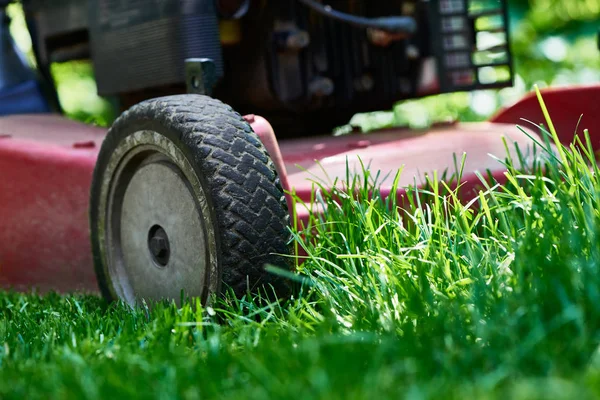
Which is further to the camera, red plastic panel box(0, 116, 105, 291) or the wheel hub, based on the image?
red plastic panel box(0, 116, 105, 291)

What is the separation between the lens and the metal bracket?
1.98 meters

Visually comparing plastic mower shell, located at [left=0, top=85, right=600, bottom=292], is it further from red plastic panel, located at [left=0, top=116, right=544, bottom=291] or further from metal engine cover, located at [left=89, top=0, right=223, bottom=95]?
metal engine cover, located at [left=89, top=0, right=223, bottom=95]

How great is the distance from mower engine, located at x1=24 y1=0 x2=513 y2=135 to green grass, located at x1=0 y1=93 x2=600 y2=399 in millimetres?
801

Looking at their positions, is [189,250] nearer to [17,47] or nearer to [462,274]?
[462,274]

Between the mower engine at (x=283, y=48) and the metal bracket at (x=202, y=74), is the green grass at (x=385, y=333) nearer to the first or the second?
the metal bracket at (x=202, y=74)

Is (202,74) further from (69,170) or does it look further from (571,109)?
(571,109)

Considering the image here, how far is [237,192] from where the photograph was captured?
153 cm

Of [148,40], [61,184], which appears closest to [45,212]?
[61,184]

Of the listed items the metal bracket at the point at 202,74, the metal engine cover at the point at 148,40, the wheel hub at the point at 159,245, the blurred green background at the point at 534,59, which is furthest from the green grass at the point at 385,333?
the blurred green background at the point at 534,59

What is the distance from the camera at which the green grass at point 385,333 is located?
962 mm

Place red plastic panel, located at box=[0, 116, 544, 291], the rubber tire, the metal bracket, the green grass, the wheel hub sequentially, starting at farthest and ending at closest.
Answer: red plastic panel, located at box=[0, 116, 544, 291]
the metal bracket
the wheel hub
the rubber tire
the green grass

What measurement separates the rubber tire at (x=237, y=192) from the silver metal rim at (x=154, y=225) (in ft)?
0.11

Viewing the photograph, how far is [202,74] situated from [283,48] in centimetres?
46

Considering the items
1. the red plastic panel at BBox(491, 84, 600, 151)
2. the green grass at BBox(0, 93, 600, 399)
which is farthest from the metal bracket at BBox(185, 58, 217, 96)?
the red plastic panel at BBox(491, 84, 600, 151)
